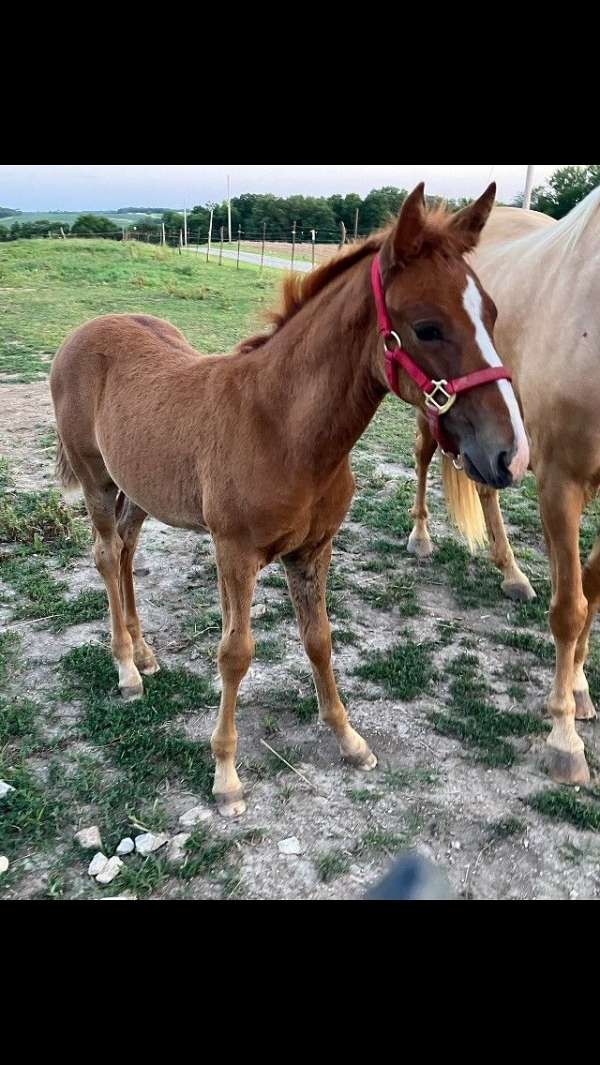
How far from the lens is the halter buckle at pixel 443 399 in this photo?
169cm

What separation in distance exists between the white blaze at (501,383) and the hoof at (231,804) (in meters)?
1.67

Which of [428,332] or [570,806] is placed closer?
[428,332]

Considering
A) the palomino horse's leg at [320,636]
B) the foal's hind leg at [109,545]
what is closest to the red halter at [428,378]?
the palomino horse's leg at [320,636]

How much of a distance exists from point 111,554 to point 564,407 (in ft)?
7.14

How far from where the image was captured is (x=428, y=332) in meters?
1.73

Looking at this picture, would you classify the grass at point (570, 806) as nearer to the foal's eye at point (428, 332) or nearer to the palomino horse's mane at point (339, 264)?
the foal's eye at point (428, 332)

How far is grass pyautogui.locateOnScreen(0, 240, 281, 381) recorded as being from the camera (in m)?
10.3

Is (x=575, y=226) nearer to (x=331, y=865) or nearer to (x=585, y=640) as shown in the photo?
(x=585, y=640)

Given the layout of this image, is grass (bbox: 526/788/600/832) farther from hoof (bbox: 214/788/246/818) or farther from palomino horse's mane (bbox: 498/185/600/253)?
palomino horse's mane (bbox: 498/185/600/253)

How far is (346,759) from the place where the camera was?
9.09 ft

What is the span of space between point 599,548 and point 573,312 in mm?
1050

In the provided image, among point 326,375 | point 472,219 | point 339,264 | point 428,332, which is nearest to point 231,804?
point 326,375
